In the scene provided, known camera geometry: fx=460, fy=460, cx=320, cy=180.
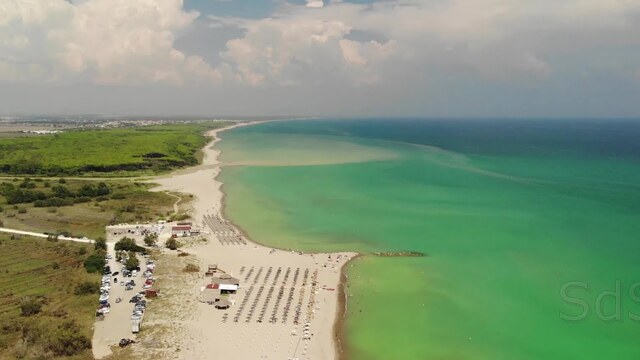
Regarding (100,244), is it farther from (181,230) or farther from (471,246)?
(471,246)

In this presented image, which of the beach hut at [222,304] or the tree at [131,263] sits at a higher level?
the tree at [131,263]

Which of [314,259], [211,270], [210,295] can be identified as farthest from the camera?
[314,259]

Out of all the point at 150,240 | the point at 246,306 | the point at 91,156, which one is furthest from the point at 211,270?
the point at 91,156

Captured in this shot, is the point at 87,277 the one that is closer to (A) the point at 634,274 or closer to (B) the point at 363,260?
(B) the point at 363,260

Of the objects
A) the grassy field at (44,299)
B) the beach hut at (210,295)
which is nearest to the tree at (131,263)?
the grassy field at (44,299)

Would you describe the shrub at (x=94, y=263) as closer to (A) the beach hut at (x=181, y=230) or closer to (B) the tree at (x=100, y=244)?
(B) the tree at (x=100, y=244)
